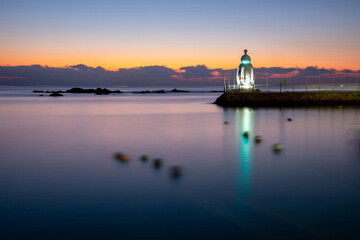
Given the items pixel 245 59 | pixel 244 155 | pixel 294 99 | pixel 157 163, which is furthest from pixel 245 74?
pixel 157 163

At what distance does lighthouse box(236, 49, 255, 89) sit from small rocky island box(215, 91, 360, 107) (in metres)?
8.08

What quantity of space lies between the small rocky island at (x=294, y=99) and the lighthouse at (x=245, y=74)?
8.08m

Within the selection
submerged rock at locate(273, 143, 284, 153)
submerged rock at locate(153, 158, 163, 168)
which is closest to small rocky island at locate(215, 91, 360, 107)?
submerged rock at locate(273, 143, 284, 153)

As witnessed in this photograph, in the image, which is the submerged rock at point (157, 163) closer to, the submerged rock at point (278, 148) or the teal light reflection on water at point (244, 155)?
the teal light reflection on water at point (244, 155)

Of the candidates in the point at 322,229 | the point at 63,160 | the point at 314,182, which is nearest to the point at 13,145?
the point at 63,160

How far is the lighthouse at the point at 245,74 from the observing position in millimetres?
69188

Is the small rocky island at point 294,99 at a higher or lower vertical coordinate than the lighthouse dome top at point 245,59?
lower

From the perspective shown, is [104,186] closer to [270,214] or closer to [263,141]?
[270,214]

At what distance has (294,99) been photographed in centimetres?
5938

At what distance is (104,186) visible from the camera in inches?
513

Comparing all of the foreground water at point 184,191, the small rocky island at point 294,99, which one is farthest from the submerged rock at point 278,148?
the small rocky island at point 294,99

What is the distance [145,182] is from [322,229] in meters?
6.77

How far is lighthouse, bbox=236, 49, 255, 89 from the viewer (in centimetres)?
6919

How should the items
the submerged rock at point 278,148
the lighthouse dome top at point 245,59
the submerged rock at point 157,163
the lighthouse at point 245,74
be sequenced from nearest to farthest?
the submerged rock at point 157,163
the submerged rock at point 278,148
the lighthouse at point 245,74
the lighthouse dome top at point 245,59
